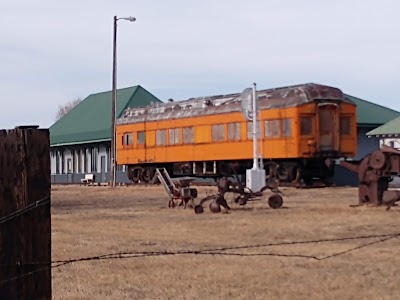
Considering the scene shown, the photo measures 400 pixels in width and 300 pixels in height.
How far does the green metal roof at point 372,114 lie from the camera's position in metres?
50.7

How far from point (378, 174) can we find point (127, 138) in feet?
92.5

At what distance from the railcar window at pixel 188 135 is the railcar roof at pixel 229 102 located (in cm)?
66

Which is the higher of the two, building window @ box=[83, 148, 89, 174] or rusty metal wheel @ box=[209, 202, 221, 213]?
building window @ box=[83, 148, 89, 174]

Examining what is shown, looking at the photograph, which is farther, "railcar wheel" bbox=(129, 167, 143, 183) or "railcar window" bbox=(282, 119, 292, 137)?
"railcar wheel" bbox=(129, 167, 143, 183)

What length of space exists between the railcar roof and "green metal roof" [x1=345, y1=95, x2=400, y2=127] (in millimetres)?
13772

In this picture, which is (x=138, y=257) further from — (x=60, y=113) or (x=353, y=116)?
(x=60, y=113)

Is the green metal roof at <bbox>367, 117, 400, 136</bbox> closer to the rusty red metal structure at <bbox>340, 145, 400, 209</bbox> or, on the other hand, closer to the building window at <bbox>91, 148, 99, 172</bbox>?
the building window at <bbox>91, 148, 99, 172</bbox>

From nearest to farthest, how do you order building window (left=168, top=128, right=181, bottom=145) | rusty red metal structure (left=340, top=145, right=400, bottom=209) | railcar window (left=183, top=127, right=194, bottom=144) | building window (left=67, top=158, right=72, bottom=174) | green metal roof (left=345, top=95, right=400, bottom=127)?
rusty red metal structure (left=340, top=145, right=400, bottom=209) → railcar window (left=183, top=127, right=194, bottom=144) → building window (left=168, top=128, right=181, bottom=145) → green metal roof (left=345, top=95, right=400, bottom=127) → building window (left=67, top=158, right=72, bottom=174)

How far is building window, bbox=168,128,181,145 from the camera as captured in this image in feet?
129

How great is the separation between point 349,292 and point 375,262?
1.95 m

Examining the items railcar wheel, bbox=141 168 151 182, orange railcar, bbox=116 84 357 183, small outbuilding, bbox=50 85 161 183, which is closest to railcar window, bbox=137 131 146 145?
railcar wheel, bbox=141 168 151 182

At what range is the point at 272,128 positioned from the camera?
34219mm

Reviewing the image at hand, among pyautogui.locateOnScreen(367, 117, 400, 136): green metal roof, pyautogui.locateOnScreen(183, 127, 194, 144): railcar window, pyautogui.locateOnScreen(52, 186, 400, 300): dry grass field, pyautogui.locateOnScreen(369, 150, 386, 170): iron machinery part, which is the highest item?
pyautogui.locateOnScreen(367, 117, 400, 136): green metal roof

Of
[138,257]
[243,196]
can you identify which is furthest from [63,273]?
[243,196]
